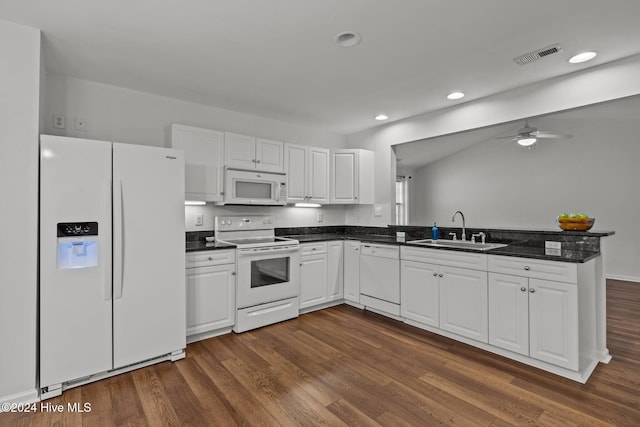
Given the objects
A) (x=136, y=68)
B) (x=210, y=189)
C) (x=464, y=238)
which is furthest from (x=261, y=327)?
(x=136, y=68)

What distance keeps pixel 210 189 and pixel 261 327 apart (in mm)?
1565

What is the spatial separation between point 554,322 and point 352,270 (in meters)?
2.16

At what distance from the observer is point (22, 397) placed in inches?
78.7

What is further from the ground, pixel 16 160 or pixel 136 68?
pixel 136 68

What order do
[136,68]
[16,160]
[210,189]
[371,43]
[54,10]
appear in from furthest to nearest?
[210,189]
[136,68]
[371,43]
[16,160]
[54,10]

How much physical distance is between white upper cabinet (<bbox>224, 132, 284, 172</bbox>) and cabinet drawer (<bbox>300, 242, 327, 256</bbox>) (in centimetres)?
99

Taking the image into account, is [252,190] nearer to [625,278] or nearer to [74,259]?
[74,259]

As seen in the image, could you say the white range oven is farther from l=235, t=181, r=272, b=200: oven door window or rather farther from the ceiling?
the ceiling

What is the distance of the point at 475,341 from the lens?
2822mm

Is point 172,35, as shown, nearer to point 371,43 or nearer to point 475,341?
point 371,43

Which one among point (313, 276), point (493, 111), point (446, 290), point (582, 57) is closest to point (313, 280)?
point (313, 276)

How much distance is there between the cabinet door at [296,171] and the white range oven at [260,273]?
572mm

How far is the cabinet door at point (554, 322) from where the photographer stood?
2.22 m

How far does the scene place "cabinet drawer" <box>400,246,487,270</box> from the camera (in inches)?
109
